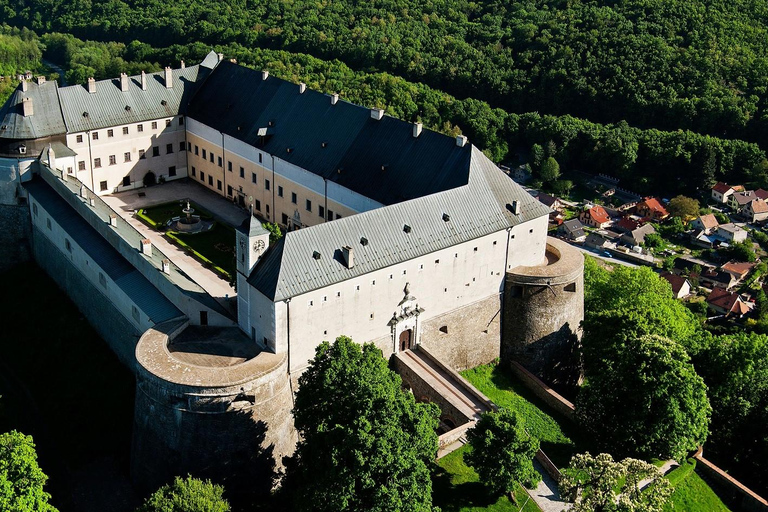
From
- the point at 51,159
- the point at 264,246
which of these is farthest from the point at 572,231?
the point at 264,246

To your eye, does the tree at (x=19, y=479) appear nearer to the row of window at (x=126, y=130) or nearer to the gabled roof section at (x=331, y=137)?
the gabled roof section at (x=331, y=137)

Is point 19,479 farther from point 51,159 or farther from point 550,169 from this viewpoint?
point 550,169

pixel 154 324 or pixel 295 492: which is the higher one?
pixel 154 324

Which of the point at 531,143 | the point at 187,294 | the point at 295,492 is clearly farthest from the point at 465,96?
the point at 295,492

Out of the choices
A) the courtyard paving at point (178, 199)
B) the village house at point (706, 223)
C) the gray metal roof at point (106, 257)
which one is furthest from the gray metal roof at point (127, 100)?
the village house at point (706, 223)

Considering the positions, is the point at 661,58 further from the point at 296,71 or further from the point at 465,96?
the point at 296,71

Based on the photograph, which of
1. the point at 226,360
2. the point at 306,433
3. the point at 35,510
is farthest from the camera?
the point at 226,360
